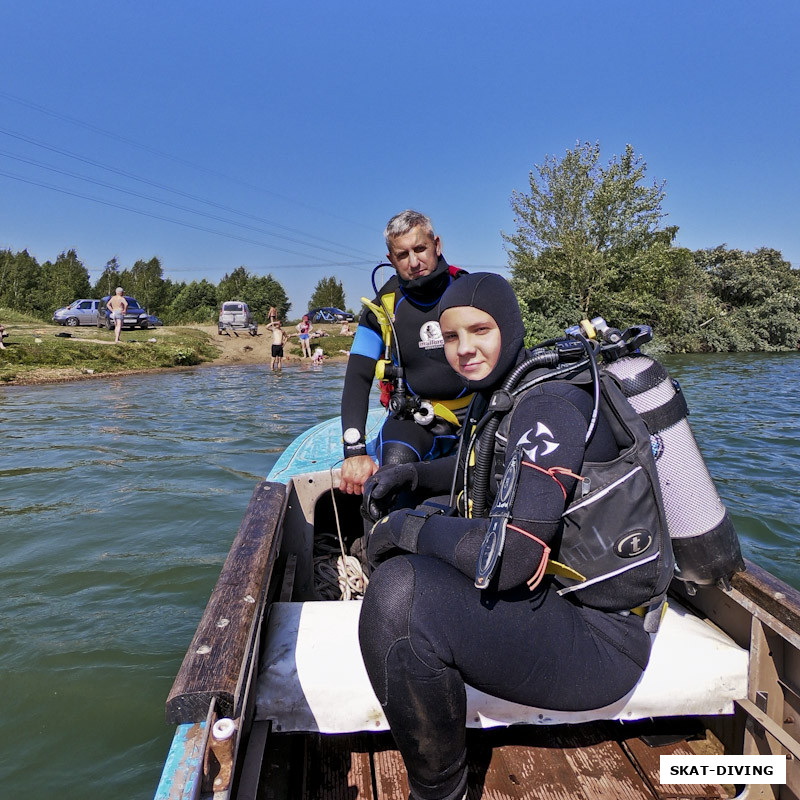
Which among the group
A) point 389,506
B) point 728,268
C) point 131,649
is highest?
point 728,268

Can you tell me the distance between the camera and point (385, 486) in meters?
2.37

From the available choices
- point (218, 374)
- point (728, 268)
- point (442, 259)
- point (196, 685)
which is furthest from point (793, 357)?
point (196, 685)

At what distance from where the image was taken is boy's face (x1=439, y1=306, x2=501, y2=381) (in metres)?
1.86

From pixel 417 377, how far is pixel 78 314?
28656 millimetres

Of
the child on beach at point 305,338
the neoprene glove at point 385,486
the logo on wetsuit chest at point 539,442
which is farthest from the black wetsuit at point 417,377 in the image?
the child on beach at point 305,338

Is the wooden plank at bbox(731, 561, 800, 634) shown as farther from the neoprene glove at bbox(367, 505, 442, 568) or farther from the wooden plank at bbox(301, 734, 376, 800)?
the wooden plank at bbox(301, 734, 376, 800)

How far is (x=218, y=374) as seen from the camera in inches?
827

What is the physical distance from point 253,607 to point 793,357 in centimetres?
3419

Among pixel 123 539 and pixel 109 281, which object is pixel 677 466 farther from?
pixel 109 281

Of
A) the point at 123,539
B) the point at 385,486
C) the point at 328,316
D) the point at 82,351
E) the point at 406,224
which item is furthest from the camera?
the point at 328,316

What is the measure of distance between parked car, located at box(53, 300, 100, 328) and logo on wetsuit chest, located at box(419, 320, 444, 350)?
28.2 m

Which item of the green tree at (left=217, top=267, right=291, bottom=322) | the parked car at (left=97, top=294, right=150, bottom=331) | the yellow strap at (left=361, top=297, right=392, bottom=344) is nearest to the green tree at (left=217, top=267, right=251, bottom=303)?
the green tree at (left=217, top=267, right=291, bottom=322)

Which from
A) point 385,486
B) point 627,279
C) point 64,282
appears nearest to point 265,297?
point 64,282

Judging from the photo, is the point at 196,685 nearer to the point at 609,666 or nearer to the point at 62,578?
the point at 609,666
